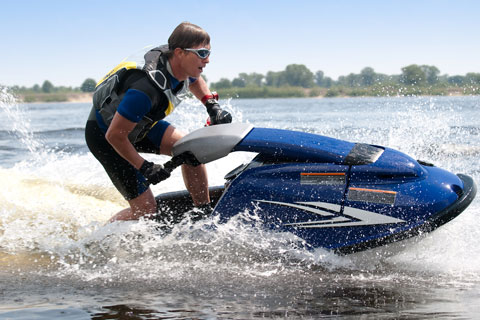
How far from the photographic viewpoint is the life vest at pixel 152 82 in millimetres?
3521

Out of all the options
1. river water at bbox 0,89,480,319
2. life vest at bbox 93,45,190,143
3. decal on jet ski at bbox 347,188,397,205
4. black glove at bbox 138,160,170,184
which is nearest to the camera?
river water at bbox 0,89,480,319

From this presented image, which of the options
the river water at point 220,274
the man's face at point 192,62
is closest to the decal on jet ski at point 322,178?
the river water at point 220,274

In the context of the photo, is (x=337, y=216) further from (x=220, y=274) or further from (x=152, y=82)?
(x=152, y=82)

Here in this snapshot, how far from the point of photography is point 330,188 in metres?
3.34

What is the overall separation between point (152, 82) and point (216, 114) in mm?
709

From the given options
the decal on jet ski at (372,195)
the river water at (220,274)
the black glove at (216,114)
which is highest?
the black glove at (216,114)

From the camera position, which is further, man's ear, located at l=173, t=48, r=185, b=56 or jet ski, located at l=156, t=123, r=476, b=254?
man's ear, located at l=173, t=48, r=185, b=56

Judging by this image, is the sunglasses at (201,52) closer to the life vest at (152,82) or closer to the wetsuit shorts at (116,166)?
the life vest at (152,82)

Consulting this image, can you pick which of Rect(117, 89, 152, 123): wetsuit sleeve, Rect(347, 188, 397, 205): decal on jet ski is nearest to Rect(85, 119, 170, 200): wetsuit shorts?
Rect(117, 89, 152, 123): wetsuit sleeve

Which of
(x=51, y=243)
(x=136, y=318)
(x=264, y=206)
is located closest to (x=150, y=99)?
(x=264, y=206)

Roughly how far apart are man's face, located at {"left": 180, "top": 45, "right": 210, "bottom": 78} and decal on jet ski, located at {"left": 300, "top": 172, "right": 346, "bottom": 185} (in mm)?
972

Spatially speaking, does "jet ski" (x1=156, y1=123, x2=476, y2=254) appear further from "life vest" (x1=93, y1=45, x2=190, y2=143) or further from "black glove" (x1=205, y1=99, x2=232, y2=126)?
"black glove" (x1=205, y1=99, x2=232, y2=126)

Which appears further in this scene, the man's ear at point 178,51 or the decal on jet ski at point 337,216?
the man's ear at point 178,51

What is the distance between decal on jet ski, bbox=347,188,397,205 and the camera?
3.28 meters
